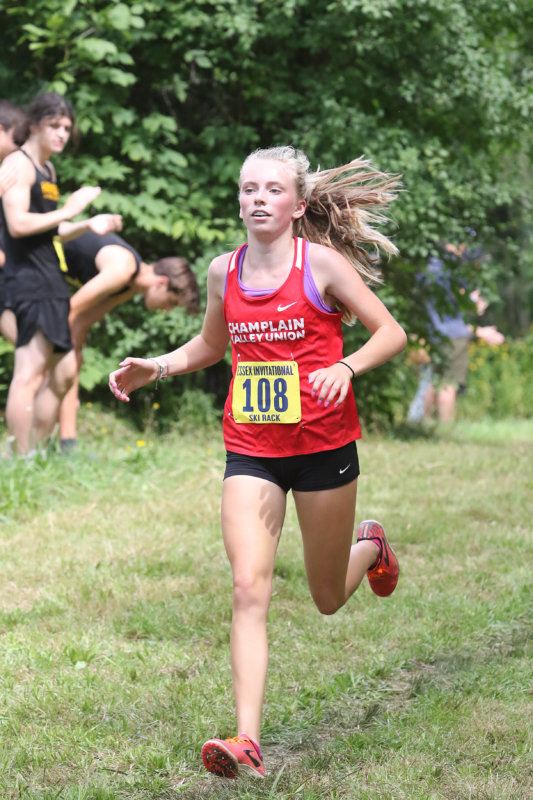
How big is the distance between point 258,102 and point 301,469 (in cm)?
659

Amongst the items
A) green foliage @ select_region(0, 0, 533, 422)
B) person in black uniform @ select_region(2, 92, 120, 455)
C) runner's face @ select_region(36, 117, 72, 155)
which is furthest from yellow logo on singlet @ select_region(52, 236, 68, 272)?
green foliage @ select_region(0, 0, 533, 422)

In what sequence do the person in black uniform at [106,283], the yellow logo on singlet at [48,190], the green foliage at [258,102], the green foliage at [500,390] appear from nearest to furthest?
1. the yellow logo on singlet at [48,190]
2. the person in black uniform at [106,283]
3. the green foliage at [258,102]
4. the green foliage at [500,390]

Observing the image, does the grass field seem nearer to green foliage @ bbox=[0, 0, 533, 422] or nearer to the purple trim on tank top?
the purple trim on tank top

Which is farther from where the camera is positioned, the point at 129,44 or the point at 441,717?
the point at 129,44

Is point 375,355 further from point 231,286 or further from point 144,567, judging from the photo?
point 144,567

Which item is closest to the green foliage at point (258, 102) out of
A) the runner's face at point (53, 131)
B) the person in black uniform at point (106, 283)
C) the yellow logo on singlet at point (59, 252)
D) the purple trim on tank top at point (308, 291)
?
the person in black uniform at point (106, 283)

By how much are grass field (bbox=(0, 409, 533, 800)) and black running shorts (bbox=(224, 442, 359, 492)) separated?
78 centimetres

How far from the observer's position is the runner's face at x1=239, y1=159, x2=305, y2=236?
11.2 feet

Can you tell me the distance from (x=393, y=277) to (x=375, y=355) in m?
6.34

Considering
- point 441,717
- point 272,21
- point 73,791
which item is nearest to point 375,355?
point 441,717

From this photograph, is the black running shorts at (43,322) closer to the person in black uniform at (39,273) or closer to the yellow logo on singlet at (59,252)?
the person in black uniform at (39,273)

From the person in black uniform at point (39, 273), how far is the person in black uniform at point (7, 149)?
0.06 meters

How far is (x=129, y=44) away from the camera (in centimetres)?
872

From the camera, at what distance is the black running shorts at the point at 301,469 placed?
11.2 ft
